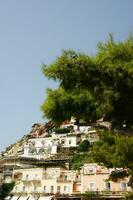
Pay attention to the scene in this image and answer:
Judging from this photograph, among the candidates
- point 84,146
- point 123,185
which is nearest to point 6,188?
point 84,146

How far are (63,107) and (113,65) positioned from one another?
412 cm

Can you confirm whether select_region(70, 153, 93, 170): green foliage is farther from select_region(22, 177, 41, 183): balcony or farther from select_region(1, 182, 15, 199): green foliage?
select_region(1, 182, 15, 199): green foliage

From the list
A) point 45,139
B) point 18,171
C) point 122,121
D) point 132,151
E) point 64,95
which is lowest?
point 132,151

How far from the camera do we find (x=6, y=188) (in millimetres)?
66688

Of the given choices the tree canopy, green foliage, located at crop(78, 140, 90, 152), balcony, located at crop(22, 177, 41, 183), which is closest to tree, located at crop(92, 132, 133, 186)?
the tree canopy

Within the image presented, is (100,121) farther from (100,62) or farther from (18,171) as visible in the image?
(18,171)

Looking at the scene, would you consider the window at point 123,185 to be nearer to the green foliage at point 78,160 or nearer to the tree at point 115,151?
the green foliage at point 78,160

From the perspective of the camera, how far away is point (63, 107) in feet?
74.7

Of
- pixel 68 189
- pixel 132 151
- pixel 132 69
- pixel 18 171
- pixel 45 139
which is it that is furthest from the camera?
pixel 45 139

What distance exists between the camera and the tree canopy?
64.8ft

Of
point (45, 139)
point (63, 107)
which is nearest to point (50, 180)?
point (45, 139)

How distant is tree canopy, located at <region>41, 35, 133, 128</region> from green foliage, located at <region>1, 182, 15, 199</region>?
4688 centimetres

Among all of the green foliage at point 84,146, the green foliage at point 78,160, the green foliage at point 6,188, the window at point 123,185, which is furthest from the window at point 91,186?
the green foliage at point 84,146

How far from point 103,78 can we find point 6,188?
50.2 metres
